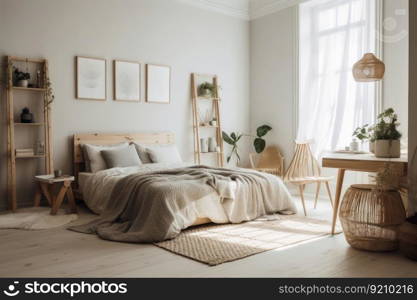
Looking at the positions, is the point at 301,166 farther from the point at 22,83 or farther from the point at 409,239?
the point at 22,83

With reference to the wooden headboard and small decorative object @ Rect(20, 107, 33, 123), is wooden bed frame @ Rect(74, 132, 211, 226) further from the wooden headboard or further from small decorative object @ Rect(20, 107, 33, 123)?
small decorative object @ Rect(20, 107, 33, 123)

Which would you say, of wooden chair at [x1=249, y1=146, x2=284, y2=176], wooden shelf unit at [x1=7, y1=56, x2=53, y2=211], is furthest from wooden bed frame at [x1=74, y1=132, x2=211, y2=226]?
wooden chair at [x1=249, y1=146, x2=284, y2=176]

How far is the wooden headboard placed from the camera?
533 cm

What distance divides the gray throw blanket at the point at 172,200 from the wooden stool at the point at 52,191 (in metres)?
0.72

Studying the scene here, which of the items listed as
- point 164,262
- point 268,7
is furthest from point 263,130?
point 164,262

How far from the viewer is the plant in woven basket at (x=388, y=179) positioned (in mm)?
3199

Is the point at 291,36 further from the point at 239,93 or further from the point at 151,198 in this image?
the point at 151,198

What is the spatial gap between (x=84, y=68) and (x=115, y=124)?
90 cm

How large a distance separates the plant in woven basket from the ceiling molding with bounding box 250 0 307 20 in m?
3.94

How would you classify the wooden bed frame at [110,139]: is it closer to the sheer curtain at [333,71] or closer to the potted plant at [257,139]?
the potted plant at [257,139]

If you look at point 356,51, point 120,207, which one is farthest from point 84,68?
point 356,51

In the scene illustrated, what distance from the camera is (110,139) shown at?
559 cm

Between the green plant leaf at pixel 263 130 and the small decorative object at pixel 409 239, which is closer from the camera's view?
the small decorative object at pixel 409 239

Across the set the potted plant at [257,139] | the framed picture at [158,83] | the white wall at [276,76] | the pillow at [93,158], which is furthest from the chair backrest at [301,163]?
the pillow at [93,158]
